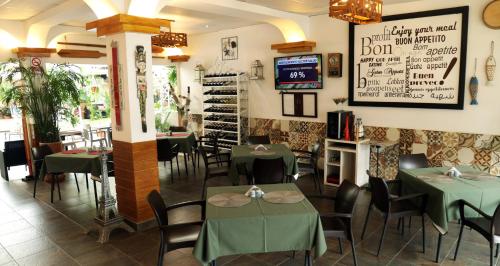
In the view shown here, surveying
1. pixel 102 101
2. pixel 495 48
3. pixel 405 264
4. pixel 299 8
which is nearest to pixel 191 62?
pixel 102 101

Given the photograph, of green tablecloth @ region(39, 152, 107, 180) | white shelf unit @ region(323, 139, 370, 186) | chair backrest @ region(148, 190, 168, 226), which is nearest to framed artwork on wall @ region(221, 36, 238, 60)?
white shelf unit @ region(323, 139, 370, 186)

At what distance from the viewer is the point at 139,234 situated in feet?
13.9

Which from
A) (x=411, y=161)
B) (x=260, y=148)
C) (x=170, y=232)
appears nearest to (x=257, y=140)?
(x=260, y=148)

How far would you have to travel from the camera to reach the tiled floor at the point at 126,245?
3539 mm

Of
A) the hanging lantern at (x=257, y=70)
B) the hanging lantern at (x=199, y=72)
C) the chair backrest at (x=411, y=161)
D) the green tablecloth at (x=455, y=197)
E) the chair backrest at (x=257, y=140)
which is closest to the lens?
the green tablecloth at (x=455, y=197)

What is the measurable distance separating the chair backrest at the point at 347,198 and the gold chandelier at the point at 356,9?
4.97 feet

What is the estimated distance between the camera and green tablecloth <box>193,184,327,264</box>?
2707 mm

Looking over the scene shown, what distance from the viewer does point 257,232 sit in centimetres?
273

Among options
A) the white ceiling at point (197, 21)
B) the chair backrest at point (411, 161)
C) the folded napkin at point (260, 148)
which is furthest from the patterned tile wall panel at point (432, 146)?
the white ceiling at point (197, 21)

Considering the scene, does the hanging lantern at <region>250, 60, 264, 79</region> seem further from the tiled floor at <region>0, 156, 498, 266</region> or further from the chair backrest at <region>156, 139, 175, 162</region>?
the tiled floor at <region>0, 156, 498, 266</region>

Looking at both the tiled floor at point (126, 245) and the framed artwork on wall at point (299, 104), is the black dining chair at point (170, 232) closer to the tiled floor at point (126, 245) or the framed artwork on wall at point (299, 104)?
the tiled floor at point (126, 245)

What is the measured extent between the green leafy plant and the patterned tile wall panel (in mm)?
4549

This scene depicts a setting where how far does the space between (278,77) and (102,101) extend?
516 centimetres

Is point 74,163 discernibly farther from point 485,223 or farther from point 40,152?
point 485,223
